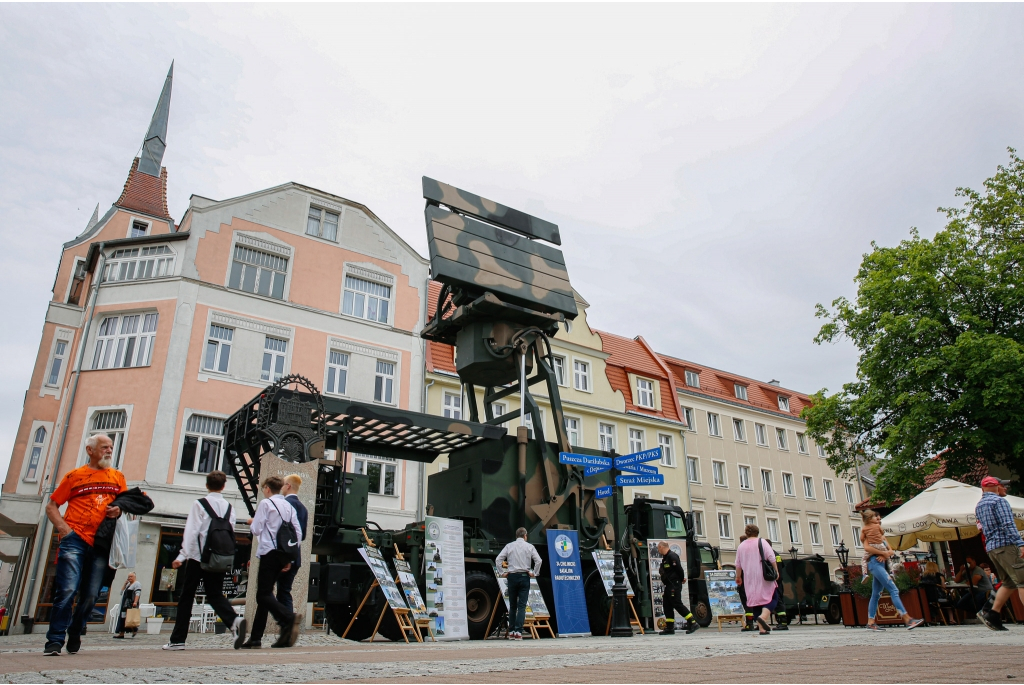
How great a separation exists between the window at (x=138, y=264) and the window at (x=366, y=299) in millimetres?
5931

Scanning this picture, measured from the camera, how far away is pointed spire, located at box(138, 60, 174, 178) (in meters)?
35.8

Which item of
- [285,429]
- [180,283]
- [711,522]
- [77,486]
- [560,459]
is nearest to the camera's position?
[77,486]

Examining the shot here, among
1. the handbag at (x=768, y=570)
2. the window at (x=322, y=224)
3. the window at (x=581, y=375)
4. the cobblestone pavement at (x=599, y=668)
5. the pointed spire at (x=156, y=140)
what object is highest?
the pointed spire at (x=156, y=140)

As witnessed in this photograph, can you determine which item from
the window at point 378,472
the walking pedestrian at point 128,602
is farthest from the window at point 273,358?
the walking pedestrian at point 128,602

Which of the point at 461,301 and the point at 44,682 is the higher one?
the point at 461,301

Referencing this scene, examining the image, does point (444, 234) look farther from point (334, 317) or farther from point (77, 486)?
point (334, 317)

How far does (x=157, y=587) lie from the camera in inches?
802

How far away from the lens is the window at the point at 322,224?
26734 mm

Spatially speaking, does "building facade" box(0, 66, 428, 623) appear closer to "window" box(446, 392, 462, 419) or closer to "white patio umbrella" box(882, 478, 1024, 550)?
"window" box(446, 392, 462, 419)

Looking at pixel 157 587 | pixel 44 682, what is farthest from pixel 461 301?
pixel 157 587

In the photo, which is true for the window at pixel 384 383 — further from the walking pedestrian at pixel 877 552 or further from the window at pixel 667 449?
the walking pedestrian at pixel 877 552

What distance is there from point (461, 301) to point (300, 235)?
44.7 ft

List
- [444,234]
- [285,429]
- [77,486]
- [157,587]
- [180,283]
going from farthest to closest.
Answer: [180,283]
[157,587]
[444,234]
[285,429]
[77,486]

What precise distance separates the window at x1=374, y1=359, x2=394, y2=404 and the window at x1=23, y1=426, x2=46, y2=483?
437 inches
